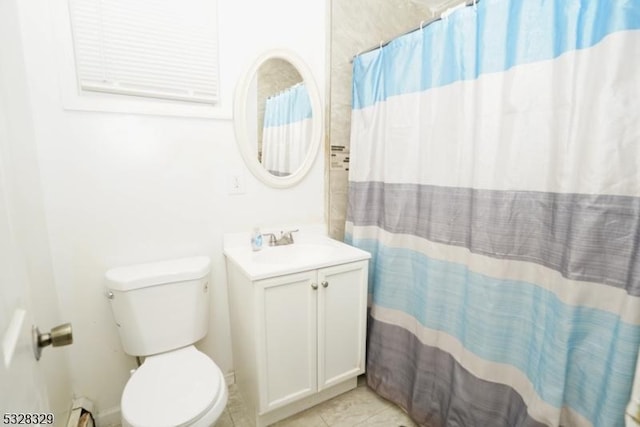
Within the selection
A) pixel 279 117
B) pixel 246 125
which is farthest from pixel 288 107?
pixel 246 125

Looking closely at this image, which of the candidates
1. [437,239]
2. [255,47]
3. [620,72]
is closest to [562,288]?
[437,239]

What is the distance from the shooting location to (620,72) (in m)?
0.84

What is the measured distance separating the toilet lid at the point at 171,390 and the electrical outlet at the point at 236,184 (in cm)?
83

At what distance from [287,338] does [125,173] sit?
Result: 1092 mm

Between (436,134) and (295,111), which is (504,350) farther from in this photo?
(295,111)

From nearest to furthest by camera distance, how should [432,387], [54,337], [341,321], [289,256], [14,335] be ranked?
1. [14,335]
2. [54,337]
3. [432,387]
4. [341,321]
5. [289,256]

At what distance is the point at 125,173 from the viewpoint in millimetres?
1408

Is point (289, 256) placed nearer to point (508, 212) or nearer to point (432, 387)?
point (432, 387)

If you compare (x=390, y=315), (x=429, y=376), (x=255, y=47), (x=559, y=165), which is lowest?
(x=429, y=376)

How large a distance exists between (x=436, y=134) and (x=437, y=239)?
1.59 feet

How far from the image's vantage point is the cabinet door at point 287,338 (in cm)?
136

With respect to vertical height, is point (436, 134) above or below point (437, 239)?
above

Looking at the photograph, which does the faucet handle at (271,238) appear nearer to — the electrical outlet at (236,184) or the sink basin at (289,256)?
the sink basin at (289,256)

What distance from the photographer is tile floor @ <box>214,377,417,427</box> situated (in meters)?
1.54
